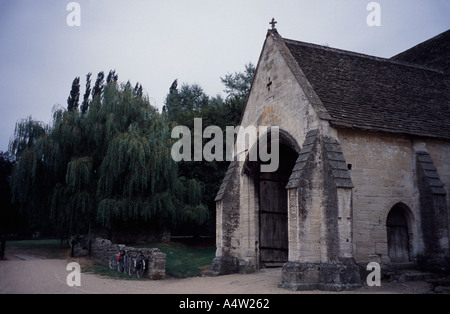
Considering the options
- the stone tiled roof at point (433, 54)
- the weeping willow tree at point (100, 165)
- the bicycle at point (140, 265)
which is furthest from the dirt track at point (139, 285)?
the stone tiled roof at point (433, 54)

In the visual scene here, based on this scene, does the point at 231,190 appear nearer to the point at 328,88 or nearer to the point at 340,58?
the point at 328,88

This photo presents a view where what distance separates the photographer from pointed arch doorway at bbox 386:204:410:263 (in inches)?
458

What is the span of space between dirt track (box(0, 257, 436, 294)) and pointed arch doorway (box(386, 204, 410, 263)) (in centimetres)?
158

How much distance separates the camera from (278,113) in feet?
42.2

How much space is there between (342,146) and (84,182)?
12.8 metres

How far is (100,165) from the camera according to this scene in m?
18.9

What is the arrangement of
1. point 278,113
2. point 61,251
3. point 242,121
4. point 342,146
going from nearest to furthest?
point 342,146
point 278,113
point 242,121
point 61,251

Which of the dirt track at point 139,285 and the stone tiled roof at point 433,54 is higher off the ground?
the stone tiled roof at point 433,54

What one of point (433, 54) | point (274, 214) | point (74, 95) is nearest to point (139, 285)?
point (274, 214)

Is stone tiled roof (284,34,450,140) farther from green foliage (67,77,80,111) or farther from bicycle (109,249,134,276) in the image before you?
green foliage (67,77,80,111)

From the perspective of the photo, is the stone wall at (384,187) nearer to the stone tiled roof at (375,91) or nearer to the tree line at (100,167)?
Answer: the stone tiled roof at (375,91)

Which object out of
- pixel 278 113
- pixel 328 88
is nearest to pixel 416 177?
pixel 328 88

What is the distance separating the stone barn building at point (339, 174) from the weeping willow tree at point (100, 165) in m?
5.73

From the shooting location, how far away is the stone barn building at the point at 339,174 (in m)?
10.1
